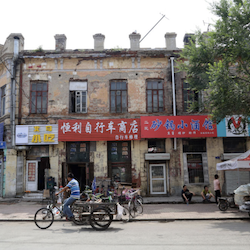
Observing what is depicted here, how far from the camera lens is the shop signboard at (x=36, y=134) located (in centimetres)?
1602

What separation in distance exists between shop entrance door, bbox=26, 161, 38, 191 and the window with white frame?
422 cm

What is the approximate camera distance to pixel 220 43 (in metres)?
11.7

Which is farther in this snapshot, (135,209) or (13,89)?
(13,89)

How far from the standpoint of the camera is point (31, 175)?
1642cm

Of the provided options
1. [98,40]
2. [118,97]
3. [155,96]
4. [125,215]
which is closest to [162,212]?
[125,215]

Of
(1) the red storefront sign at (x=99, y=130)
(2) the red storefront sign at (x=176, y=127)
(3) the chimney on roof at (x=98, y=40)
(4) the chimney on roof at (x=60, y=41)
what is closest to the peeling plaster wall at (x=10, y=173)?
(1) the red storefront sign at (x=99, y=130)

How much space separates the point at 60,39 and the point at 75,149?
7.46m

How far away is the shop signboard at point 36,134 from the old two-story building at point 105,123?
0.06m

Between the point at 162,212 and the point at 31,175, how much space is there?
9.05 m

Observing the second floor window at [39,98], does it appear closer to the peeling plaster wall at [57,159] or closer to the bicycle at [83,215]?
the peeling plaster wall at [57,159]

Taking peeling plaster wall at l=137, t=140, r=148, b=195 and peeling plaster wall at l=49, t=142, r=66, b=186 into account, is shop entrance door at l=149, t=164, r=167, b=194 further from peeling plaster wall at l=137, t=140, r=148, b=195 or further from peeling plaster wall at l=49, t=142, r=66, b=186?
peeling plaster wall at l=49, t=142, r=66, b=186

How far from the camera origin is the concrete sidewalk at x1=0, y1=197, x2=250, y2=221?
10.2 meters

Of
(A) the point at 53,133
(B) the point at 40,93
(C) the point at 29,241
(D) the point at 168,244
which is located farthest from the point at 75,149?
(D) the point at 168,244

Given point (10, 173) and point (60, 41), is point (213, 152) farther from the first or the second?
point (10, 173)
